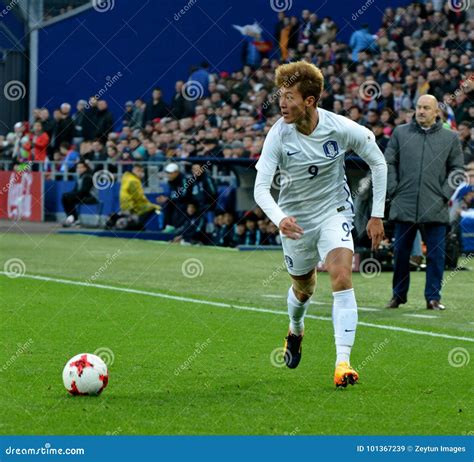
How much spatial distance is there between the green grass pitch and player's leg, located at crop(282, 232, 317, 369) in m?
0.19

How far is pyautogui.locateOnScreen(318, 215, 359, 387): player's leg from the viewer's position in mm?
8789

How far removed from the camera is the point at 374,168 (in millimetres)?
9297

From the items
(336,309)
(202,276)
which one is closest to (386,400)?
(336,309)

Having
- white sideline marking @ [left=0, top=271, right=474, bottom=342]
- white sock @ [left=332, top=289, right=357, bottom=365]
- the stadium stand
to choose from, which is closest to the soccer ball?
white sock @ [left=332, top=289, right=357, bottom=365]

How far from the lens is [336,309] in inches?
352

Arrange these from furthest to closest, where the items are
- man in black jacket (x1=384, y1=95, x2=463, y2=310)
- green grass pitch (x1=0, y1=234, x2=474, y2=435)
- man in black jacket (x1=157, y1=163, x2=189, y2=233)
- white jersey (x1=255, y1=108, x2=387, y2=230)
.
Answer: man in black jacket (x1=157, y1=163, x2=189, y2=233)
man in black jacket (x1=384, y1=95, x2=463, y2=310)
white jersey (x1=255, y1=108, x2=387, y2=230)
green grass pitch (x1=0, y1=234, x2=474, y2=435)

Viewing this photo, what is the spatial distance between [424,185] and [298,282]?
4.67m

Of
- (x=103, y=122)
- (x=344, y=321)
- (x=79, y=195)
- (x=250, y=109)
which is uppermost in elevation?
(x=344, y=321)

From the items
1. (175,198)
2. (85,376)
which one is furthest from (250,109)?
(85,376)

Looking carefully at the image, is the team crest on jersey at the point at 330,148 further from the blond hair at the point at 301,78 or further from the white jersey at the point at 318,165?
the blond hair at the point at 301,78

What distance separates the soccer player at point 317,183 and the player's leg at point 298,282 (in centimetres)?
1

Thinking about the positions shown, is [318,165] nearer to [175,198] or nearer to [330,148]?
[330,148]

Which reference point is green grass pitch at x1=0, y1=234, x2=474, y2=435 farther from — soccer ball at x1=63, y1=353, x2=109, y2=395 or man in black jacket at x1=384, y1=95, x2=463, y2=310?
man in black jacket at x1=384, y1=95, x2=463, y2=310

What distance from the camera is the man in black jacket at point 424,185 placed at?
45.4 ft
